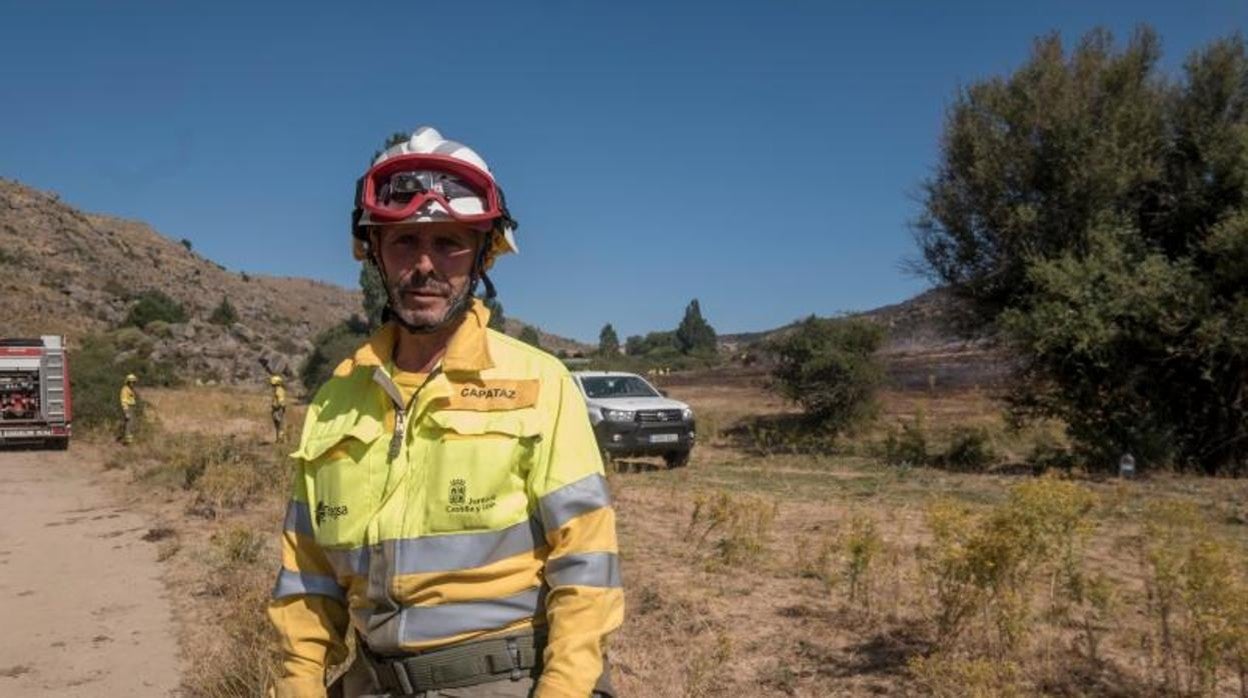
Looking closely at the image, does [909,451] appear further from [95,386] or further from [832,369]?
[95,386]

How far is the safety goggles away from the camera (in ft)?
7.00

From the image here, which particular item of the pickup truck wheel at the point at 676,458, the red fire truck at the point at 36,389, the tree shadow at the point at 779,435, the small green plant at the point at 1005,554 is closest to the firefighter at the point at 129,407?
the red fire truck at the point at 36,389

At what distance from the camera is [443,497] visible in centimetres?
194

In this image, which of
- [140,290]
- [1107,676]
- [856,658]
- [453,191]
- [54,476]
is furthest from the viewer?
[140,290]

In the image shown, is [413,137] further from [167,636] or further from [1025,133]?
[1025,133]

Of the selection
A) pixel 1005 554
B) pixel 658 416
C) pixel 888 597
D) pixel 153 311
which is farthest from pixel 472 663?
pixel 153 311

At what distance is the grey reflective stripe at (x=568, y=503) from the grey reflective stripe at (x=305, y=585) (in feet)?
2.14

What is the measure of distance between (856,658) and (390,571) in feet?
11.5

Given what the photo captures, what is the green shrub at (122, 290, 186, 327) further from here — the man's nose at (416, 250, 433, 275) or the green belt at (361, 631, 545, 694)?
the green belt at (361, 631, 545, 694)

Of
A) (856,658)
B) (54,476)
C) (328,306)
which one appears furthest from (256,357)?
(856,658)

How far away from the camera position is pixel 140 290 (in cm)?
6662

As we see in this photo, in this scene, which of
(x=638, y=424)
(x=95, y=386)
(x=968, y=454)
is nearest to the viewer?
(x=638, y=424)

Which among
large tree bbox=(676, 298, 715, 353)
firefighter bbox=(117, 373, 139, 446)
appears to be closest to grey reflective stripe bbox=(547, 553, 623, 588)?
firefighter bbox=(117, 373, 139, 446)

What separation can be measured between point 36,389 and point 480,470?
2368 cm
